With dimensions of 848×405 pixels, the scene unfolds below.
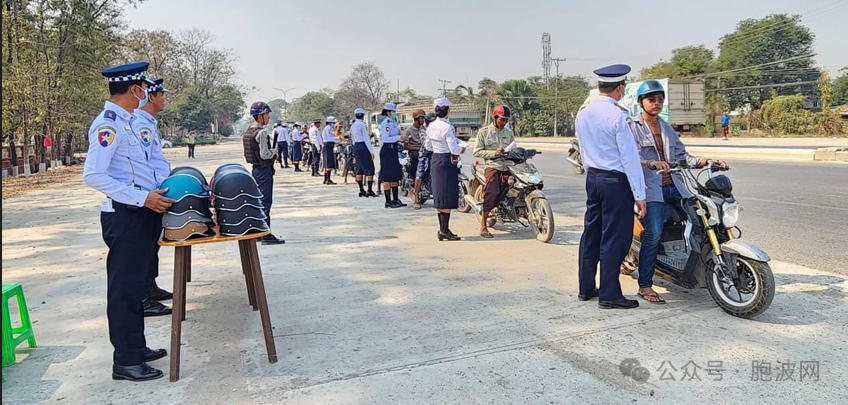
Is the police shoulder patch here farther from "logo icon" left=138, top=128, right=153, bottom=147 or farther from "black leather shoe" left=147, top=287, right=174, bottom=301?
"black leather shoe" left=147, top=287, right=174, bottom=301

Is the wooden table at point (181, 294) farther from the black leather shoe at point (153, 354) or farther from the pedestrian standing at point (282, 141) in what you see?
the pedestrian standing at point (282, 141)

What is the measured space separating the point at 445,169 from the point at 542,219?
1307 mm

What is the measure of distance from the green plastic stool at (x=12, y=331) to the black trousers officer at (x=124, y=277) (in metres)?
0.69

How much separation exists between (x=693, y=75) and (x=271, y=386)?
4664 cm

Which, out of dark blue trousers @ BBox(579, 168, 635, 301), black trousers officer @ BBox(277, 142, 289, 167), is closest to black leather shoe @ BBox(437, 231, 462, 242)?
dark blue trousers @ BBox(579, 168, 635, 301)

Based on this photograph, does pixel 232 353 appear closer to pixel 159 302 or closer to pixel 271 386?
pixel 271 386

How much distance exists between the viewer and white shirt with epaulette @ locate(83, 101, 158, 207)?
3.37 m

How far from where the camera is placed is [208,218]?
11.8 feet

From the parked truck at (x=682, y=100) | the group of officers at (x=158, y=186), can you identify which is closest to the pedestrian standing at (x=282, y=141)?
the group of officers at (x=158, y=186)

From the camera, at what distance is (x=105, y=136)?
3.40m

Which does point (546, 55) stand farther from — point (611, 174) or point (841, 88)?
point (611, 174)

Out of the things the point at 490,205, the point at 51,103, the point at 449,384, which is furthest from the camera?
the point at 51,103

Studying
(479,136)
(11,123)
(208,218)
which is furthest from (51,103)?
(208,218)

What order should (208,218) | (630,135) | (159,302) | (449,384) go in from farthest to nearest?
(159,302)
(630,135)
(208,218)
(449,384)
